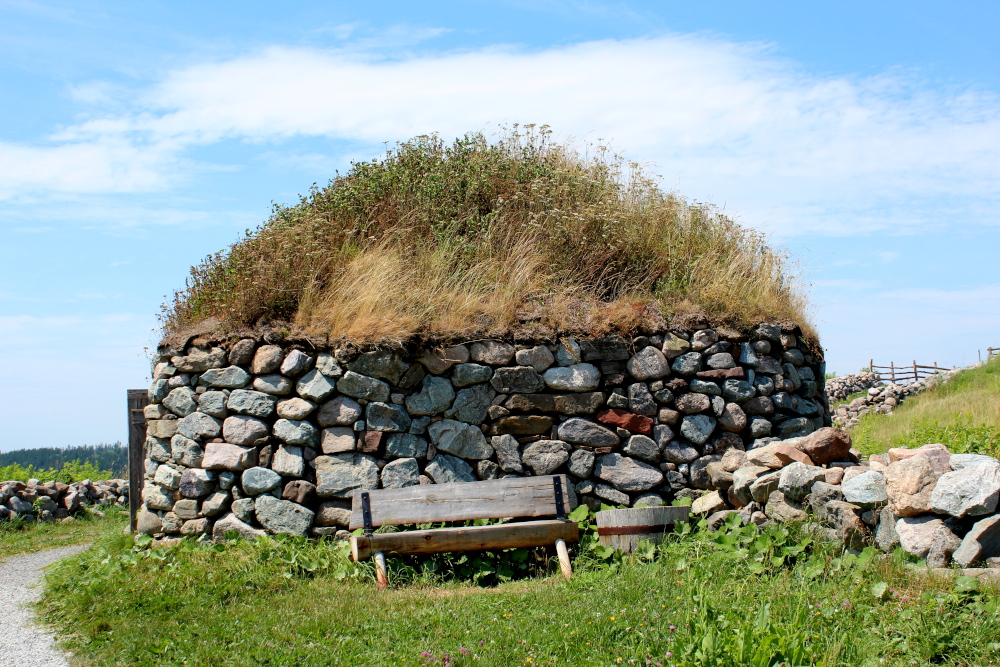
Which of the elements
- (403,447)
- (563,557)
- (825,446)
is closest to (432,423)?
(403,447)

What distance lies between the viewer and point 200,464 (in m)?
7.23

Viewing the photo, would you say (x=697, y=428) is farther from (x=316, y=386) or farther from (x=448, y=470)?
(x=316, y=386)

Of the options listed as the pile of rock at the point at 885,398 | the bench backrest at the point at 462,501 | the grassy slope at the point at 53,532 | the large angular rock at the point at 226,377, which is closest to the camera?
the bench backrest at the point at 462,501

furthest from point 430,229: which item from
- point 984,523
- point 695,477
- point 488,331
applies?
point 984,523

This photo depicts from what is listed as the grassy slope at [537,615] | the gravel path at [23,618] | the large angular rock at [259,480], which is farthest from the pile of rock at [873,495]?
the gravel path at [23,618]

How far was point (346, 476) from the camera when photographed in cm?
686

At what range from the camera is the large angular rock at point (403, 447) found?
693 cm

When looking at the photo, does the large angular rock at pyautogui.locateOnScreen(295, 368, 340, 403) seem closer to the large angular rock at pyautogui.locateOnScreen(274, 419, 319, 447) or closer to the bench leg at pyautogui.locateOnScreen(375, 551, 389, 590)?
the large angular rock at pyautogui.locateOnScreen(274, 419, 319, 447)

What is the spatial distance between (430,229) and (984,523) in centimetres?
611

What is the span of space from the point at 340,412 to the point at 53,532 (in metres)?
6.34

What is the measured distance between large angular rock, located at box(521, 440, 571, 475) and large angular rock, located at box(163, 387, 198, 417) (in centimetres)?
324

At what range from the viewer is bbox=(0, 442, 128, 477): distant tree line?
14.0m

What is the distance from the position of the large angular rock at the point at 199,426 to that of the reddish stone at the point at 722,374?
182 inches

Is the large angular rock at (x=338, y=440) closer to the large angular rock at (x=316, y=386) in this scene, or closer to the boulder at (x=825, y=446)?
the large angular rock at (x=316, y=386)
